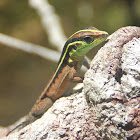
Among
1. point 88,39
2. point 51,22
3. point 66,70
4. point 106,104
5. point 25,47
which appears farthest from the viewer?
point 51,22

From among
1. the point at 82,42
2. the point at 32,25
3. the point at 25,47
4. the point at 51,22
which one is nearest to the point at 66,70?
the point at 82,42

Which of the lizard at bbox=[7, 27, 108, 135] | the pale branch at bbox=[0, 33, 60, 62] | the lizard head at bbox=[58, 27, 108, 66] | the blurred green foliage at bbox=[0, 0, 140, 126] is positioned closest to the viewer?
the lizard head at bbox=[58, 27, 108, 66]

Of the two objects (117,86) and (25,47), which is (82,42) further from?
(25,47)

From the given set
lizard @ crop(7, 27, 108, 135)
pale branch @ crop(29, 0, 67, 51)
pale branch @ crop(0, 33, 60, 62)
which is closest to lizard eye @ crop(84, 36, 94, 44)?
lizard @ crop(7, 27, 108, 135)

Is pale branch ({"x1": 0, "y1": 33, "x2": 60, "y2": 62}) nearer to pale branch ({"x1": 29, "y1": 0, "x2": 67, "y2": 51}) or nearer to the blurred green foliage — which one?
pale branch ({"x1": 29, "y1": 0, "x2": 67, "y2": 51})

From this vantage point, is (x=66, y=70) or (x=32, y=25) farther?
(x=32, y=25)
